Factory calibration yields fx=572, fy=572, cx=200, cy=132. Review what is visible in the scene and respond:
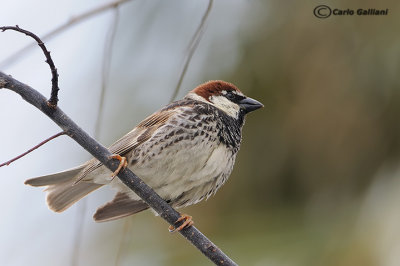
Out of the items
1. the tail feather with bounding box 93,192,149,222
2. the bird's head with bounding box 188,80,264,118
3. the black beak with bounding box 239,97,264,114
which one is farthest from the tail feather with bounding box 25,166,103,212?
the black beak with bounding box 239,97,264,114

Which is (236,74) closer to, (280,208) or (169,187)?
(280,208)

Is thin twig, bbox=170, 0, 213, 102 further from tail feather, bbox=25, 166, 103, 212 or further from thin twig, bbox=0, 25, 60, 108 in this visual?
tail feather, bbox=25, 166, 103, 212

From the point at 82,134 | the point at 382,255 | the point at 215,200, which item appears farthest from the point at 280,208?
the point at 82,134

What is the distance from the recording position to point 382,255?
2.66m

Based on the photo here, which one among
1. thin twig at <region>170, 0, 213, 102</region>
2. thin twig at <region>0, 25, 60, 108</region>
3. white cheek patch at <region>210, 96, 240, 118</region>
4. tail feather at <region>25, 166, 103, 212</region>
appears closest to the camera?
thin twig at <region>0, 25, 60, 108</region>

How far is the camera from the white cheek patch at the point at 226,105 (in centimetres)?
294

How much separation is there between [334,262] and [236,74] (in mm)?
1371

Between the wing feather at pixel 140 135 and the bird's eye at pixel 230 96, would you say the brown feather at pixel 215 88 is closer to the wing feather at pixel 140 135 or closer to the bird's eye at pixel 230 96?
the bird's eye at pixel 230 96

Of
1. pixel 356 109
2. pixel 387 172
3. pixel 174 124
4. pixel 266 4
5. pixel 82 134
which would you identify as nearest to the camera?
pixel 82 134

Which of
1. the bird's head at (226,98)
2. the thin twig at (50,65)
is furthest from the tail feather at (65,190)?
the thin twig at (50,65)

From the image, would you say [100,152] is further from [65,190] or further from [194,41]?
[65,190]

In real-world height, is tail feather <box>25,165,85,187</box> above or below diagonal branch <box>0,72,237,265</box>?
below

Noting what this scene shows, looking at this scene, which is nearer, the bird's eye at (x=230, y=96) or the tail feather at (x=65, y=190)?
the tail feather at (x=65, y=190)

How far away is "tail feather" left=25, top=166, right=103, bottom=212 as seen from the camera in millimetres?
2820
